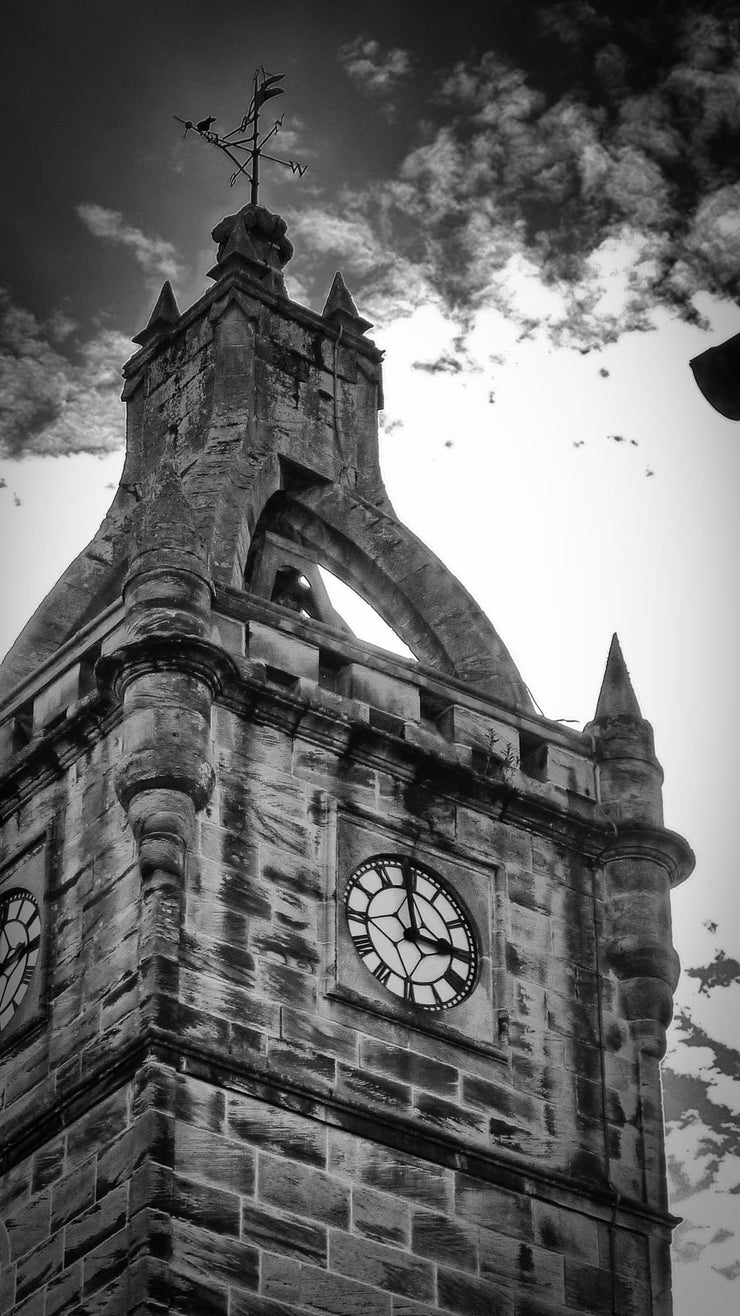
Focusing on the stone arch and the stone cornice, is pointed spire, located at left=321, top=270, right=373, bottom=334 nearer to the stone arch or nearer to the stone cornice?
the stone arch

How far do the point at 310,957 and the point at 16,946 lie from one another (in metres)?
3.96

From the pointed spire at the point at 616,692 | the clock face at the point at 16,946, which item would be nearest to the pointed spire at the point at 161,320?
the pointed spire at the point at 616,692

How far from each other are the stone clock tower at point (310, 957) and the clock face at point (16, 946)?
0.08 metres

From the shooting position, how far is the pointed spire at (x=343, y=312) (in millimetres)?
46000

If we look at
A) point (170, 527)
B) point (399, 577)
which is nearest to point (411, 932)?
point (170, 527)

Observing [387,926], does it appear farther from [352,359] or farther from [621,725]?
[352,359]

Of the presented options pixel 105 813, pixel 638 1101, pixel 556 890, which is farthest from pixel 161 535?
pixel 638 1101

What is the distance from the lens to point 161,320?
45.9 metres

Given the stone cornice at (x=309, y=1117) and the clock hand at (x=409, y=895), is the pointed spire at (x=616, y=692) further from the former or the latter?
the stone cornice at (x=309, y=1117)

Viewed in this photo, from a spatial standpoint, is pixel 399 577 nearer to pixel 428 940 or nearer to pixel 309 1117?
pixel 428 940

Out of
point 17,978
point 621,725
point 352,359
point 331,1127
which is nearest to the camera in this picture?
point 331,1127

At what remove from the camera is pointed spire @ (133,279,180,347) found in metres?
45.9

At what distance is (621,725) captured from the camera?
4128 centimetres

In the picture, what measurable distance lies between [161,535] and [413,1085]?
24.5ft
